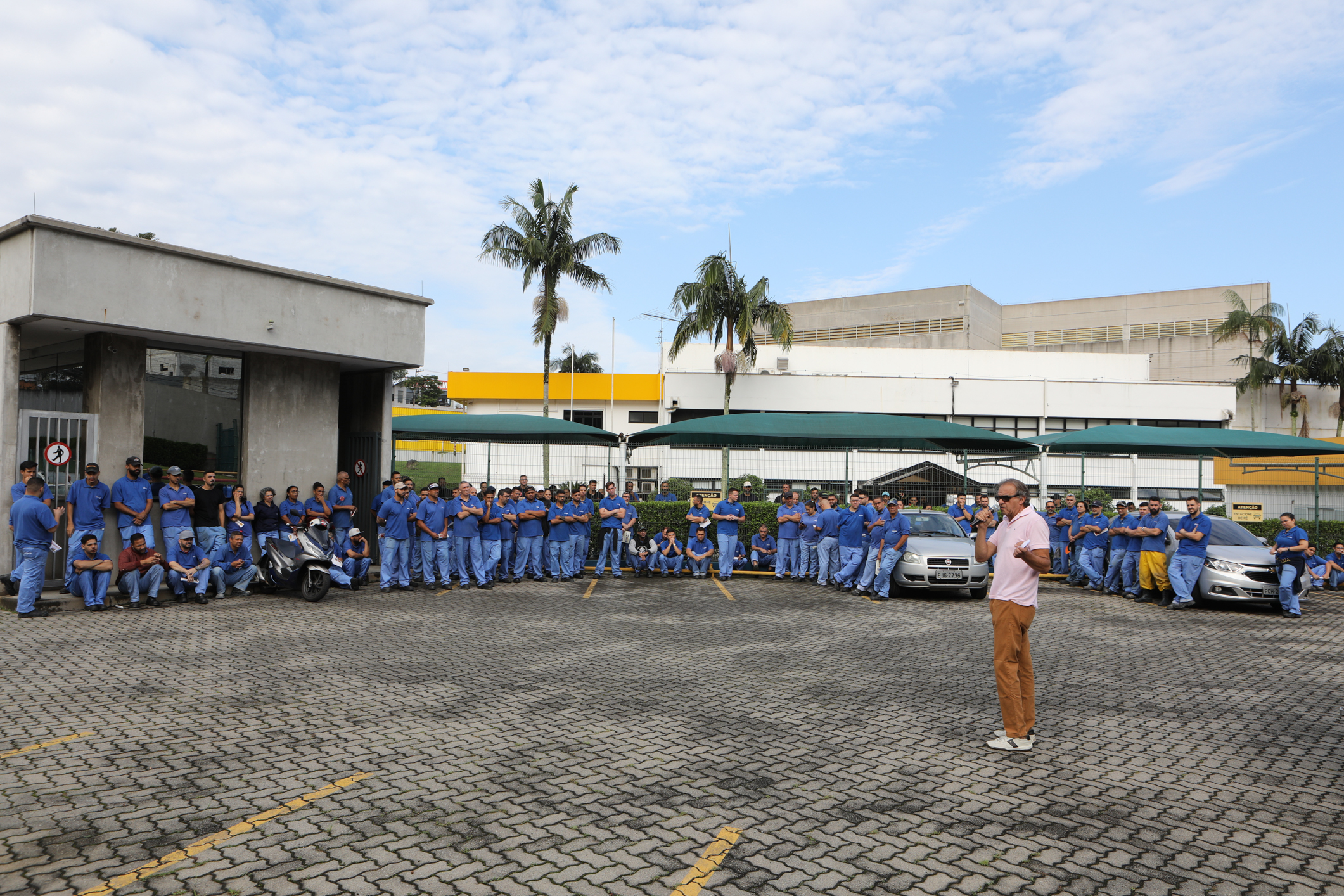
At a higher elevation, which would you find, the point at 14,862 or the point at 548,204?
the point at 548,204

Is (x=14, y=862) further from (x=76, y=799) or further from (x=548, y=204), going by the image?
(x=548, y=204)

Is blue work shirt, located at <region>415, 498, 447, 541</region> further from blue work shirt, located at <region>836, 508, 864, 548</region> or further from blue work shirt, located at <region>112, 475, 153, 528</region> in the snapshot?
blue work shirt, located at <region>836, 508, 864, 548</region>

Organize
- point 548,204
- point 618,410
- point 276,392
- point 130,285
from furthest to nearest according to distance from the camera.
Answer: point 618,410 → point 548,204 → point 276,392 → point 130,285

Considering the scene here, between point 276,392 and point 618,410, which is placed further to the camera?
point 618,410

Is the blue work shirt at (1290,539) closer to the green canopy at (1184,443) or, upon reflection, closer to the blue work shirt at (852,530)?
the green canopy at (1184,443)

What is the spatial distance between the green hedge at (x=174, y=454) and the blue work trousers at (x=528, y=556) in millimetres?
5290

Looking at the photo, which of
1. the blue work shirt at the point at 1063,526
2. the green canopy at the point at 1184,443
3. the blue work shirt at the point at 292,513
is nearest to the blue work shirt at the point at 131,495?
the blue work shirt at the point at 292,513

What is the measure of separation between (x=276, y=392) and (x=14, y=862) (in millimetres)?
11428

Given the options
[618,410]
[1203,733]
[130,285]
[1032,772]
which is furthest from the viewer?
[618,410]

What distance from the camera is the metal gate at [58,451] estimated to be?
11234 mm

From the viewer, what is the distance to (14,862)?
12.1 feet

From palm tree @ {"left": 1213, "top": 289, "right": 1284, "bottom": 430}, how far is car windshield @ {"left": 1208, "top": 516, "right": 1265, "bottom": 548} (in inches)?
1418

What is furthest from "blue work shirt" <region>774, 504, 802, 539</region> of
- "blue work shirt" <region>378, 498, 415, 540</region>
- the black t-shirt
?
the black t-shirt

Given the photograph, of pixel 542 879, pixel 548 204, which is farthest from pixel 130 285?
pixel 548 204
